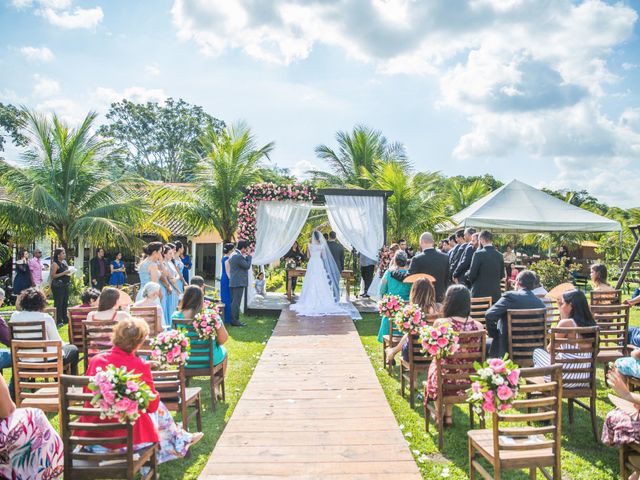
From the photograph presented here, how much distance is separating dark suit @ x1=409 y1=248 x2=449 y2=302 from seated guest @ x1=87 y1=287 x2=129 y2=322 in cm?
487

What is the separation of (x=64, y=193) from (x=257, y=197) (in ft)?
19.8

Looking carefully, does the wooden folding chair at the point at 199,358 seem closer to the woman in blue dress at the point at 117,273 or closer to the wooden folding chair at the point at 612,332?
the wooden folding chair at the point at 612,332

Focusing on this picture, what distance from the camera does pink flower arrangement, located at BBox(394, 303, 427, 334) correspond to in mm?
5337

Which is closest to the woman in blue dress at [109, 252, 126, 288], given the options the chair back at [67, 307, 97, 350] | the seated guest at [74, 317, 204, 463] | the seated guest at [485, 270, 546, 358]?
the chair back at [67, 307, 97, 350]

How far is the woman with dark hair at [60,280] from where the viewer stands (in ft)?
34.3

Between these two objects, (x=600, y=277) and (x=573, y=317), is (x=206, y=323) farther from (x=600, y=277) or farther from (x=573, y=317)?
(x=600, y=277)

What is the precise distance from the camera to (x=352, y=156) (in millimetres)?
21234

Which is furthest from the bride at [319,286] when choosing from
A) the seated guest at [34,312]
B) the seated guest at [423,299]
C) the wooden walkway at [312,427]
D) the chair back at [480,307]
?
the seated guest at [34,312]

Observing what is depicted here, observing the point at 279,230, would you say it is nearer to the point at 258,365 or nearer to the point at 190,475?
the point at 258,365

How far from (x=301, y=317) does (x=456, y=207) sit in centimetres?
1699

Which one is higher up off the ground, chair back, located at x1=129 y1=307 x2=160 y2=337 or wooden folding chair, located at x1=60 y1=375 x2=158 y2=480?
chair back, located at x1=129 y1=307 x2=160 y2=337

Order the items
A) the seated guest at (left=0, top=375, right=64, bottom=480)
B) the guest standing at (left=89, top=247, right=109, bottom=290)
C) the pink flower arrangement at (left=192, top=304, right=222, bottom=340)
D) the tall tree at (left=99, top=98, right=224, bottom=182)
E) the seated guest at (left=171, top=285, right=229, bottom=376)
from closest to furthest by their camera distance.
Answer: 1. the seated guest at (left=0, top=375, right=64, bottom=480)
2. the pink flower arrangement at (left=192, top=304, right=222, bottom=340)
3. the seated guest at (left=171, top=285, right=229, bottom=376)
4. the guest standing at (left=89, top=247, right=109, bottom=290)
5. the tall tree at (left=99, top=98, right=224, bottom=182)

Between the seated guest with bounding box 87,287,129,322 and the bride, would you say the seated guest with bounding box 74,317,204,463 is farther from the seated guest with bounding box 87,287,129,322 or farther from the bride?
the bride

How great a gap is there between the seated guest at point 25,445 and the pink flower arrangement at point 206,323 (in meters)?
2.10
